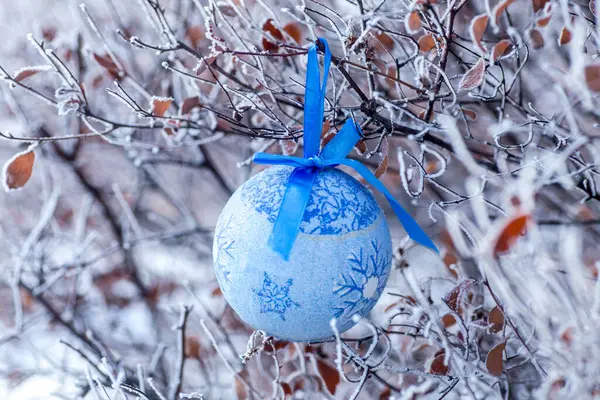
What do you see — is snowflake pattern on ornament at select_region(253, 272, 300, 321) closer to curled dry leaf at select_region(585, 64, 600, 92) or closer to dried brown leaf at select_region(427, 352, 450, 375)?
dried brown leaf at select_region(427, 352, 450, 375)

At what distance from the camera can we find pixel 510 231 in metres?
0.78

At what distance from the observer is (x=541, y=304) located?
2.98 feet

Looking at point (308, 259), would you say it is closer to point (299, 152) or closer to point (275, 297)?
point (275, 297)

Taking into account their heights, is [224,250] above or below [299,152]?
above

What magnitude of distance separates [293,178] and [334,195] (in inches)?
3.4

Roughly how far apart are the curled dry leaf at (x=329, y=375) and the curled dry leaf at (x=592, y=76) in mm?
1014

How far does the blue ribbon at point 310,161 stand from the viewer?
1.10 m

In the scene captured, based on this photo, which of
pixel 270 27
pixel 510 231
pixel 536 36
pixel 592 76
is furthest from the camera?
pixel 270 27

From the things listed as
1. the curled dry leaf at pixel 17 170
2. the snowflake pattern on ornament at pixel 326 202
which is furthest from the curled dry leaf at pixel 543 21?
the curled dry leaf at pixel 17 170

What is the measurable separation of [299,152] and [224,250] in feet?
5.34

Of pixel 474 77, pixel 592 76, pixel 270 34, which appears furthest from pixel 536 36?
pixel 270 34

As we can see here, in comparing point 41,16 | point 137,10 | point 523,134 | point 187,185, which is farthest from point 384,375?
point 41,16

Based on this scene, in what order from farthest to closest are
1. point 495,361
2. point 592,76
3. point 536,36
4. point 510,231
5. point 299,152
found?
point 299,152
point 536,36
point 495,361
point 592,76
point 510,231

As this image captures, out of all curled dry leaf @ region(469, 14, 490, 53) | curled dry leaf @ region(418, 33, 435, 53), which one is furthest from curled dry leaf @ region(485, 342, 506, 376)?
curled dry leaf @ region(418, 33, 435, 53)
